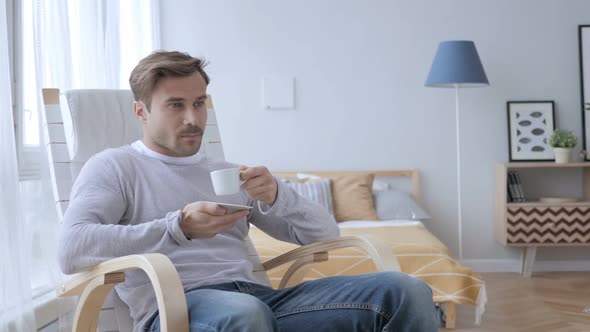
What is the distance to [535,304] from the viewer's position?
13.0ft

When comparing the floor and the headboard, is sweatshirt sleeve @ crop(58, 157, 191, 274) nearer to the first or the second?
the floor

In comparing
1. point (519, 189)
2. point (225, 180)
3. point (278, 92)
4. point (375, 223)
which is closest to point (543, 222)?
point (519, 189)

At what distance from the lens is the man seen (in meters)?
1.68

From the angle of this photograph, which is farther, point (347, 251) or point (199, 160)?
point (347, 251)

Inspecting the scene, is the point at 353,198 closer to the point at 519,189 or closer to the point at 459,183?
the point at 459,183

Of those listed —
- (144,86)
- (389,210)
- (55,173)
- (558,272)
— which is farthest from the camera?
(558,272)

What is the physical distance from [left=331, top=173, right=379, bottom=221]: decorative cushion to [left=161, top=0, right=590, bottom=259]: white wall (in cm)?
35

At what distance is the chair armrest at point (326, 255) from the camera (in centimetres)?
194

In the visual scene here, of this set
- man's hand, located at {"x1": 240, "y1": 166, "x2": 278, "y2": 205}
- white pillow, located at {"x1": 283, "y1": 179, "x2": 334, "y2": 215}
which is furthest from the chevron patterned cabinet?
man's hand, located at {"x1": 240, "y1": 166, "x2": 278, "y2": 205}

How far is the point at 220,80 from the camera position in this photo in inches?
197

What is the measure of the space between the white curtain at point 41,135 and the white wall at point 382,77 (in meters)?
1.25

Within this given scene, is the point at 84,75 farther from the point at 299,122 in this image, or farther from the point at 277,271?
the point at 299,122

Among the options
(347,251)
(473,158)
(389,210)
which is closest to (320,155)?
(389,210)

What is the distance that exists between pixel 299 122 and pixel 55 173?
2.98 m
